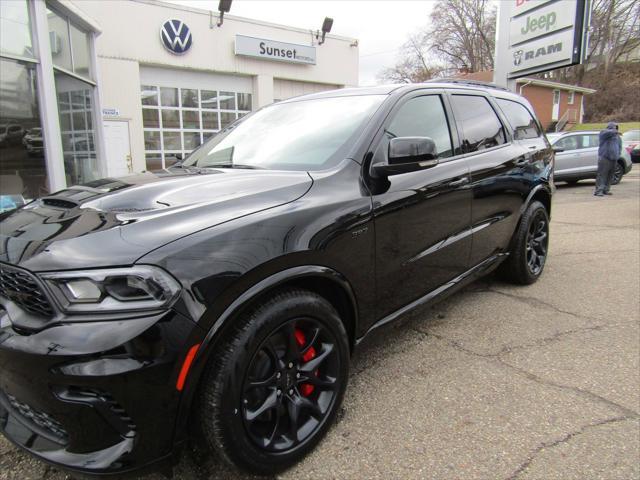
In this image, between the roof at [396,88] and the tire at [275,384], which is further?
the roof at [396,88]

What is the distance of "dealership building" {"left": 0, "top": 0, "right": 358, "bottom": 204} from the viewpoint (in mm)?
7078

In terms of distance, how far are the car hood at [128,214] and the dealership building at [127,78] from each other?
323cm

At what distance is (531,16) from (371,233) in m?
14.1

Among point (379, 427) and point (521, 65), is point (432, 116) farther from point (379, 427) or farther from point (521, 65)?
point (521, 65)

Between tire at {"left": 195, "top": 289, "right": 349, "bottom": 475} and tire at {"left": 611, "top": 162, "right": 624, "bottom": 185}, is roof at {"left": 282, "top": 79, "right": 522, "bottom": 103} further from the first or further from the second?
tire at {"left": 611, "top": 162, "right": 624, "bottom": 185}

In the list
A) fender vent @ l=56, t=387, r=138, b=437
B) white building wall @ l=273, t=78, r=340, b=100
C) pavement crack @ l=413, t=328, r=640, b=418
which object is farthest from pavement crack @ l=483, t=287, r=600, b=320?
white building wall @ l=273, t=78, r=340, b=100

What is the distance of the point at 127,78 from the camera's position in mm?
12023

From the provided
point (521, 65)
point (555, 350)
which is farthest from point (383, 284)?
point (521, 65)

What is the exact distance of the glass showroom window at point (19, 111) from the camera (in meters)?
6.66

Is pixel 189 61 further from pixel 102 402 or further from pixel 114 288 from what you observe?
pixel 102 402

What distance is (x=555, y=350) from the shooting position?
3125mm

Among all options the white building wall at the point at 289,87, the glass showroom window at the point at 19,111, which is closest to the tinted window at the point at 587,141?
the white building wall at the point at 289,87

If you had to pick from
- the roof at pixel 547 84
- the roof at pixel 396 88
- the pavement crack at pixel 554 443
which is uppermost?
the roof at pixel 547 84

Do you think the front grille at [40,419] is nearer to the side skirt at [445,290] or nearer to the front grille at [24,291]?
the front grille at [24,291]
